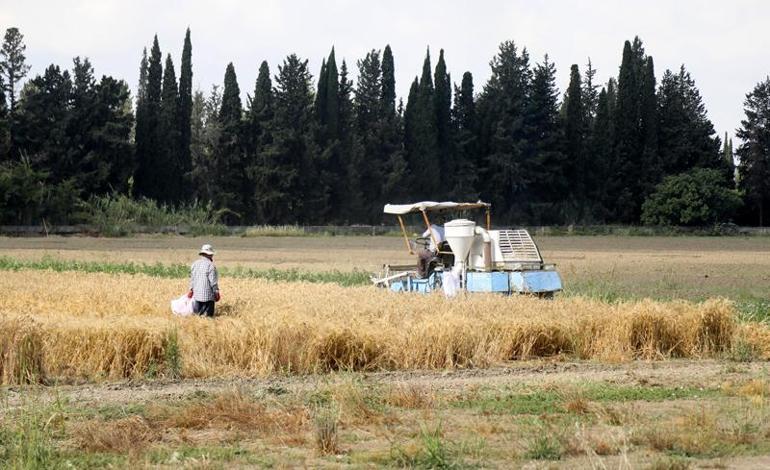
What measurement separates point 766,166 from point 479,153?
24.1 metres

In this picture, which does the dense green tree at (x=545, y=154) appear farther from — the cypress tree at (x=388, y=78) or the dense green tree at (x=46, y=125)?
the dense green tree at (x=46, y=125)

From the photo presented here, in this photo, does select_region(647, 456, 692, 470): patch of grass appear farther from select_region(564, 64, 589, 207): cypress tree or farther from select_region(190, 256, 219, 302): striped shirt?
select_region(564, 64, 589, 207): cypress tree

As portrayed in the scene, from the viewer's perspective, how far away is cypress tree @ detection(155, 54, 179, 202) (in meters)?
75.6

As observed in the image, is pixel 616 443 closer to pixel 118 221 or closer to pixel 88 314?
pixel 88 314

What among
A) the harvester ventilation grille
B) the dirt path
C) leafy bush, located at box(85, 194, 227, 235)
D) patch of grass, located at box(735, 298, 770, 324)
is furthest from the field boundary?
the dirt path

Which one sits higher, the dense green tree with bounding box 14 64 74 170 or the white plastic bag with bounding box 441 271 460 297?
the dense green tree with bounding box 14 64 74 170

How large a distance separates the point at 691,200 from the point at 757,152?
37.4ft

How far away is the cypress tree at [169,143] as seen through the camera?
7556cm

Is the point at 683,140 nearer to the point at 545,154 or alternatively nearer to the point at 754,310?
the point at 545,154

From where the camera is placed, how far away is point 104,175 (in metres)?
71.2

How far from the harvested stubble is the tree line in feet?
171


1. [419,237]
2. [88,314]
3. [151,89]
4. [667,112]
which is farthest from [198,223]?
[88,314]

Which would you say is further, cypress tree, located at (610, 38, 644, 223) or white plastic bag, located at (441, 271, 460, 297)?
cypress tree, located at (610, 38, 644, 223)

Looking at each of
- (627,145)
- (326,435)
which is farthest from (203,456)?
(627,145)
